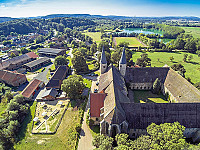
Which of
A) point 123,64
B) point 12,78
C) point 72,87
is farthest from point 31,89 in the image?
point 123,64

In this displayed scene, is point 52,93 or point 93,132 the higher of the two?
point 52,93

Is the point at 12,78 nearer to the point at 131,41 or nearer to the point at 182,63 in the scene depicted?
the point at 182,63

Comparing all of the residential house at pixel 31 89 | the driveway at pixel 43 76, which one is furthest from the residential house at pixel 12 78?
the residential house at pixel 31 89

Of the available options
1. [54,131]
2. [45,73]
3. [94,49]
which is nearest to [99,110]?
[54,131]

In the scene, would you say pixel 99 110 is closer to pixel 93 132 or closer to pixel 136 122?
pixel 93 132

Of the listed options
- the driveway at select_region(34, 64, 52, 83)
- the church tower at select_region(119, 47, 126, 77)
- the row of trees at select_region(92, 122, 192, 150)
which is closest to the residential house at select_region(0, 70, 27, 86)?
the driveway at select_region(34, 64, 52, 83)
